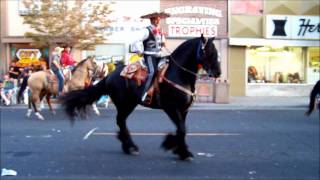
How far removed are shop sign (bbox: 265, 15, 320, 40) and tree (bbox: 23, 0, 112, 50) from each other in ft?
26.7

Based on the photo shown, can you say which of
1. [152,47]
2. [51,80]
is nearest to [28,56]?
[51,80]

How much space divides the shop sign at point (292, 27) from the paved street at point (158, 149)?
34.5ft

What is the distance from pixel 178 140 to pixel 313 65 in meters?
18.8

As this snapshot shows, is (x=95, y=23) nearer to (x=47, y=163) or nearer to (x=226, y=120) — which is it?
(x=226, y=120)

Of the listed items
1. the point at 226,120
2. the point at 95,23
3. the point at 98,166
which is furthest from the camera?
the point at 95,23

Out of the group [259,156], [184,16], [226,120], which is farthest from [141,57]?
[184,16]

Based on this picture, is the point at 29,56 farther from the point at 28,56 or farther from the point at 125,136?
the point at 125,136

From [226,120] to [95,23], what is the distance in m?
9.73

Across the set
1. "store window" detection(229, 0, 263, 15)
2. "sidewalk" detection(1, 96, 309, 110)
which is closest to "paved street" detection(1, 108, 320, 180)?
"sidewalk" detection(1, 96, 309, 110)

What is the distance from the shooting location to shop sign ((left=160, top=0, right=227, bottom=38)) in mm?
24609

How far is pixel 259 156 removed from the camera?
934 centimetres

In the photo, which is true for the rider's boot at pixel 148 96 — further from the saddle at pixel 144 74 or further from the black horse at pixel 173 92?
the black horse at pixel 173 92

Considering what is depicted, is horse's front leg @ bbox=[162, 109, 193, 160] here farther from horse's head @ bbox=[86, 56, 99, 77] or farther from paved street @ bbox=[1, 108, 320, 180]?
horse's head @ bbox=[86, 56, 99, 77]

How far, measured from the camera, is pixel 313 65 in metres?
25.8
